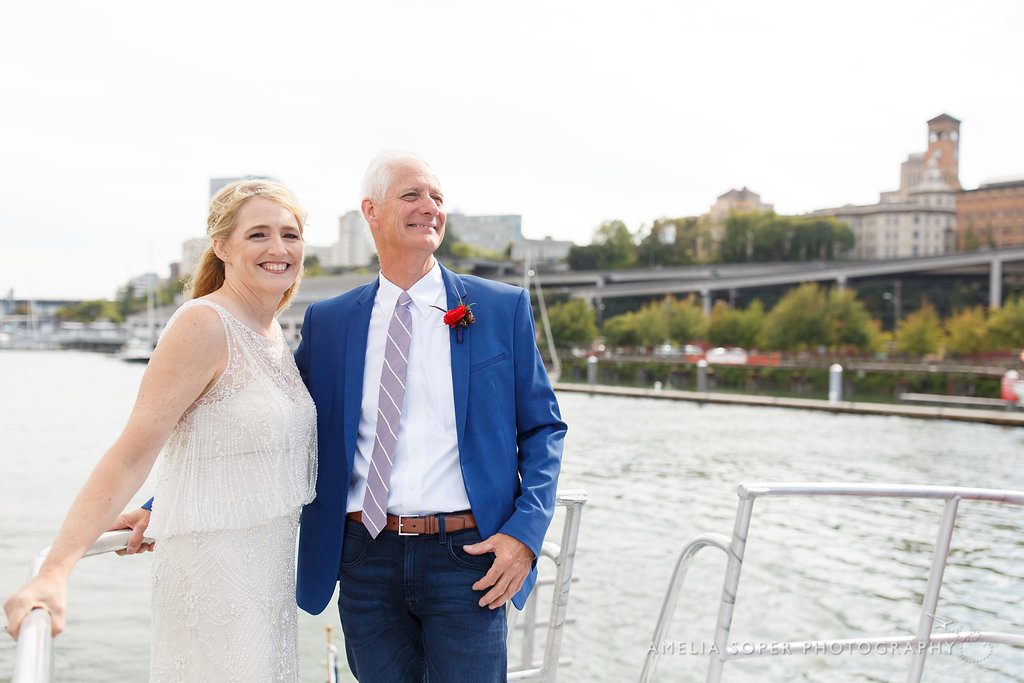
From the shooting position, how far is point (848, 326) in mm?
45812

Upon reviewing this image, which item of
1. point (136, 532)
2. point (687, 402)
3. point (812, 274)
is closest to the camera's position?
point (136, 532)

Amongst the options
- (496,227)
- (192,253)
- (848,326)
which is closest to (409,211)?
(192,253)

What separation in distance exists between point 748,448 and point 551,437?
16944mm

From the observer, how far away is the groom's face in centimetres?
210

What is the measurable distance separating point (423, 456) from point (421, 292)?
0.39 m

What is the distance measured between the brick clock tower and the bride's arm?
134812mm

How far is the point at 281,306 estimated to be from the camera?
229 cm

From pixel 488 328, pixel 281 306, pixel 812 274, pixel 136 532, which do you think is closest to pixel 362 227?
pixel 281 306

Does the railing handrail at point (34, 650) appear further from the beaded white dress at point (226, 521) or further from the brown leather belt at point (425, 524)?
the brown leather belt at point (425, 524)

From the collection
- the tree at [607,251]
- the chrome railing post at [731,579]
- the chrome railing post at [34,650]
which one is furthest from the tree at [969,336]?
the tree at [607,251]

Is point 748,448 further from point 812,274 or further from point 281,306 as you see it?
point 812,274

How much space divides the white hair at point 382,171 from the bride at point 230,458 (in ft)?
0.63

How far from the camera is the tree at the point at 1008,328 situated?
38.8m

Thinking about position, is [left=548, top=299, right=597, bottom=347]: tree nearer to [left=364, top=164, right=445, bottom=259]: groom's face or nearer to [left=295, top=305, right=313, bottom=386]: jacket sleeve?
[left=295, top=305, right=313, bottom=386]: jacket sleeve
